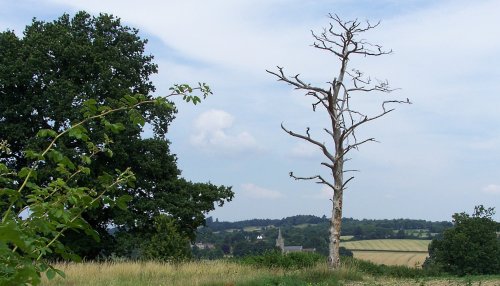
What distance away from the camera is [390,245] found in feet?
207

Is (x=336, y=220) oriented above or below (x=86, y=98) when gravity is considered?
below

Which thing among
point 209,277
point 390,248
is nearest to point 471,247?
point 390,248

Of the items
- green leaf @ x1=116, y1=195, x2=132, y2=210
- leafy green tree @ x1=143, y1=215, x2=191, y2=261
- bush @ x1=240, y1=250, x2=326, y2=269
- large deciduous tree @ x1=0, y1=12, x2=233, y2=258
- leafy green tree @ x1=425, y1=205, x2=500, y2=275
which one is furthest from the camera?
leafy green tree @ x1=425, y1=205, x2=500, y2=275

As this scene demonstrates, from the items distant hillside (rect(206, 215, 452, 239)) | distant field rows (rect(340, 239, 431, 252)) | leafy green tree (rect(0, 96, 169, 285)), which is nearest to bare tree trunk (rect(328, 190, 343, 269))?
leafy green tree (rect(0, 96, 169, 285))

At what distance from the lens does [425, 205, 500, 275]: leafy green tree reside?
37.7 metres

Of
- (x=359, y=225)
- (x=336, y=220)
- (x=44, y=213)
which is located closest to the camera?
(x=44, y=213)

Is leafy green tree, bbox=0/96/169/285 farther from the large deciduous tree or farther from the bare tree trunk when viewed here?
the large deciduous tree

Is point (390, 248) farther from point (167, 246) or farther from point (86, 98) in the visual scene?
point (167, 246)

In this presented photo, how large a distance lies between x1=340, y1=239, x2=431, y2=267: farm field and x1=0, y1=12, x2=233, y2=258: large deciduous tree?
97.7 feet

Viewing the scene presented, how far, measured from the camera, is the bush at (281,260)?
55.8 ft

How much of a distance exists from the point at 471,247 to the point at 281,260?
24.9 metres

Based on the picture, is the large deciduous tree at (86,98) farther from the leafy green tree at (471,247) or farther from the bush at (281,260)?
the leafy green tree at (471,247)

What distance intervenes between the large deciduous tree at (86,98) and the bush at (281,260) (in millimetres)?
6742

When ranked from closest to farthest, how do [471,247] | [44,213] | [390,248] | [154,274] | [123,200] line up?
[44,213]
[123,200]
[154,274]
[471,247]
[390,248]
